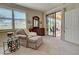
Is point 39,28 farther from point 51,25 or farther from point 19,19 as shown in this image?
point 19,19

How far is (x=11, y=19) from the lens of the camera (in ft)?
9.71

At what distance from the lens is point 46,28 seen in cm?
329

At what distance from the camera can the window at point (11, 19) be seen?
2875mm

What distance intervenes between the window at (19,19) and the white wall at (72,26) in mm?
1223

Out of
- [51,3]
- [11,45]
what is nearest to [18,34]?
[11,45]

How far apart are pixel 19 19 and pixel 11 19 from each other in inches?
8.5

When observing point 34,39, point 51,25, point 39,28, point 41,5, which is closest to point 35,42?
point 34,39

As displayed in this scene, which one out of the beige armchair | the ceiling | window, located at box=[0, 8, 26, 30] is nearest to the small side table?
the beige armchair

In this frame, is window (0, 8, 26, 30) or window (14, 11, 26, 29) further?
window (14, 11, 26, 29)

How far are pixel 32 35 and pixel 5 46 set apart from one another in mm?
782

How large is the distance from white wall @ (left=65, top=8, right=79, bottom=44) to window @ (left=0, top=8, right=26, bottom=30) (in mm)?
1254

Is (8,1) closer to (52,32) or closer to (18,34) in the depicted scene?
(18,34)

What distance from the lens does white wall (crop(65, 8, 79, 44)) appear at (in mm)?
3030

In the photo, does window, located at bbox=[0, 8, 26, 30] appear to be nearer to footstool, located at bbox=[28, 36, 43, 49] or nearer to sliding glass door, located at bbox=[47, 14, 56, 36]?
footstool, located at bbox=[28, 36, 43, 49]
